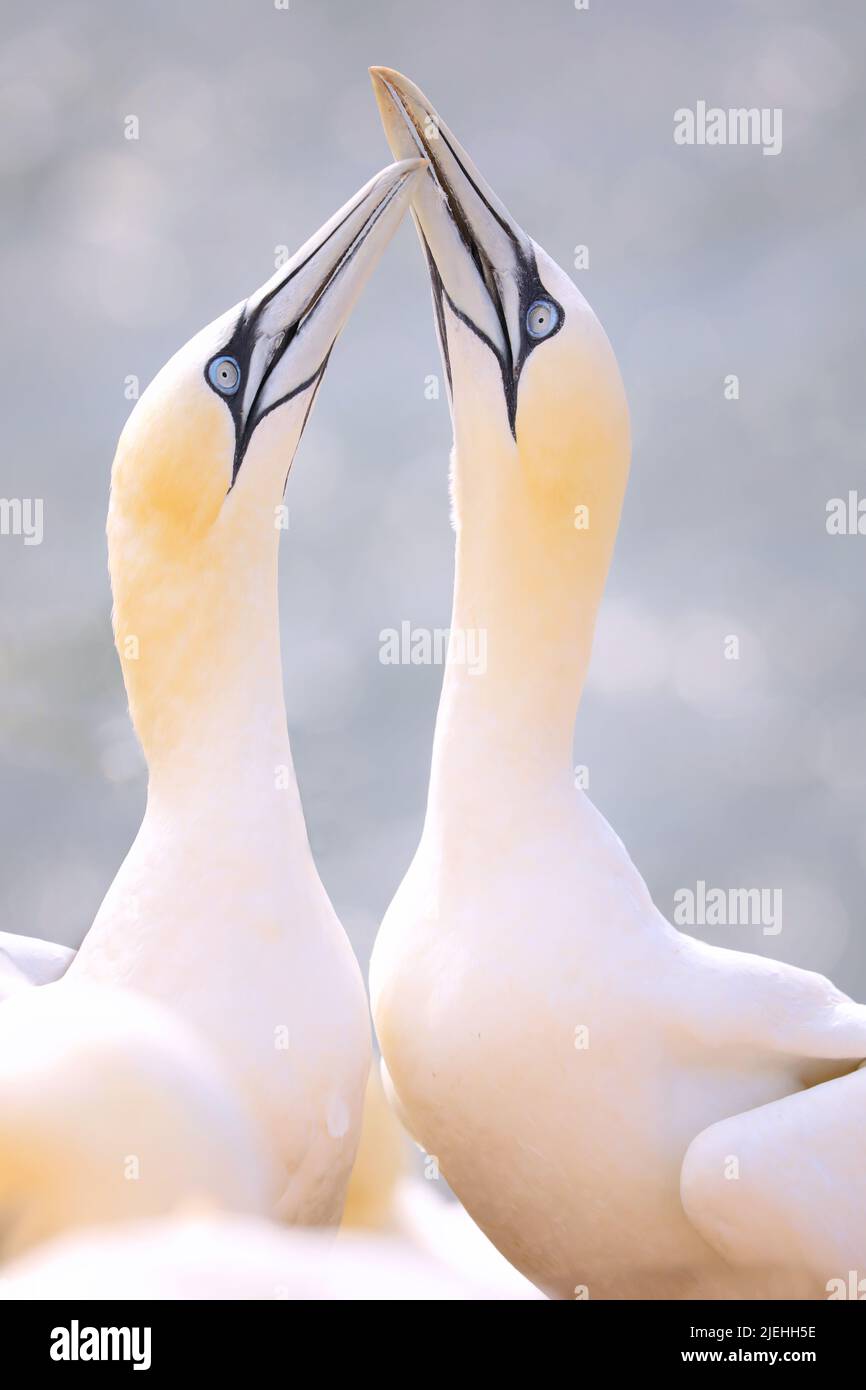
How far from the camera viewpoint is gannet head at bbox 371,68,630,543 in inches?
140

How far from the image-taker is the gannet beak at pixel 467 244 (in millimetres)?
3643

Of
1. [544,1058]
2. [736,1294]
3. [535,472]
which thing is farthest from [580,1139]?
[535,472]

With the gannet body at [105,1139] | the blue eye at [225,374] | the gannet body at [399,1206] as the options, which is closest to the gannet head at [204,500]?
the blue eye at [225,374]

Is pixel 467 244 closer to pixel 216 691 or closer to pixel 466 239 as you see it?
pixel 466 239

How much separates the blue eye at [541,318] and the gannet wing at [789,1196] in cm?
157

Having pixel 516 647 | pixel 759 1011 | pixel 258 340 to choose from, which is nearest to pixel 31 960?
pixel 516 647

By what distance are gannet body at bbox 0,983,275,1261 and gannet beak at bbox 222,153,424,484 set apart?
1.18m

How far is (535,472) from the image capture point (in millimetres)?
3570

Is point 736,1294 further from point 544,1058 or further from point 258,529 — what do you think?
point 258,529

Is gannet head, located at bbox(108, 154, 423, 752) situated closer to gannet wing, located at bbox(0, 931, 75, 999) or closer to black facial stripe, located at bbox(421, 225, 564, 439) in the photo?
black facial stripe, located at bbox(421, 225, 564, 439)

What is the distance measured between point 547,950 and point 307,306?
134 centimetres

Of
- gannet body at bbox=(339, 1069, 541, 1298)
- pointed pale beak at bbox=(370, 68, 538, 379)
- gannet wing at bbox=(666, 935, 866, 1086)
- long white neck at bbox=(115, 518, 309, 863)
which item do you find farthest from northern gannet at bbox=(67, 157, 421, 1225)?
gannet wing at bbox=(666, 935, 866, 1086)

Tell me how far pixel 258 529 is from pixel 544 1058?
113 centimetres
